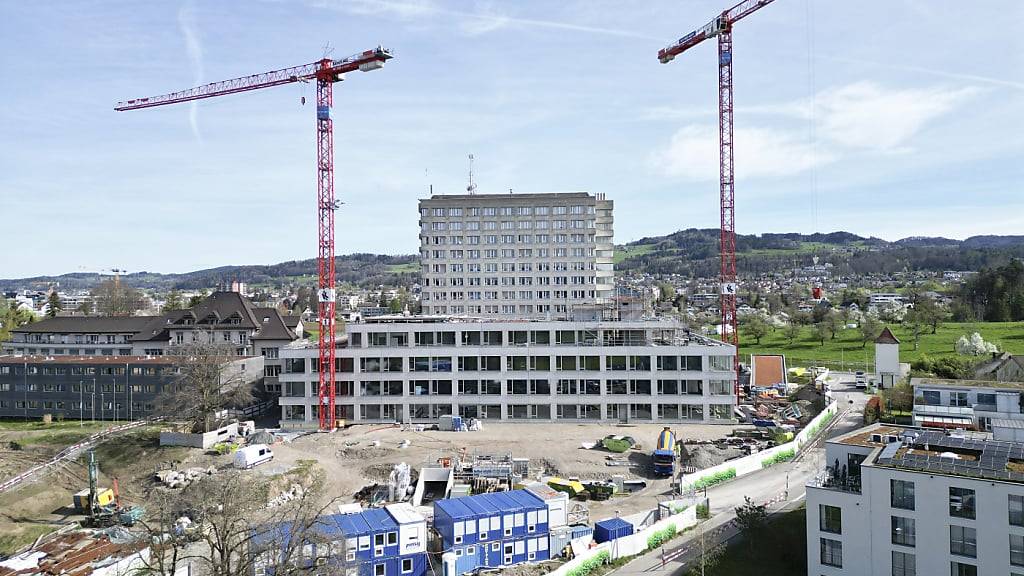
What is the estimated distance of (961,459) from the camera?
29438 mm

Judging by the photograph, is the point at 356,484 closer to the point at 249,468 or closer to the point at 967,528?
the point at 249,468

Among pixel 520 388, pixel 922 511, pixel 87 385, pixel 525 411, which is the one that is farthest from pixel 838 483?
pixel 87 385

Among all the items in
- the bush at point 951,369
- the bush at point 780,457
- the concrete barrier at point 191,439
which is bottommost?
the bush at point 780,457

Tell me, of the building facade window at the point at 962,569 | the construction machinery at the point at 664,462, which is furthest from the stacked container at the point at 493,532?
the building facade window at the point at 962,569

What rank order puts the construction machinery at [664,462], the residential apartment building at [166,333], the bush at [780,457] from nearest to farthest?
1. the construction machinery at [664,462]
2. the bush at [780,457]
3. the residential apartment building at [166,333]

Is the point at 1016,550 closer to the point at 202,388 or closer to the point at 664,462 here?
the point at 664,462

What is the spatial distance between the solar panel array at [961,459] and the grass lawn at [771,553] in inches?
284

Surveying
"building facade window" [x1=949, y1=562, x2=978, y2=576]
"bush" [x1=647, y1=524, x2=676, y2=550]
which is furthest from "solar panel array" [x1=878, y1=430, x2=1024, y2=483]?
"bush" [x1=647, y1=524, x2=676, y2=550]

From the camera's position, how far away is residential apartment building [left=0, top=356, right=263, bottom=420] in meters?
68.6

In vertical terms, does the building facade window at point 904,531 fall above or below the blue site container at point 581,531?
above

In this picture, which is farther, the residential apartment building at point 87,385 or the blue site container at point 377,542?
the residential apartment building at point 87,385

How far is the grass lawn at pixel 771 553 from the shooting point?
110 feet

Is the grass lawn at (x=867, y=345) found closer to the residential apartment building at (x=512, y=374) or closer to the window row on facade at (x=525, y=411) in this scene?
the window row on facade at (x=525, y=411)

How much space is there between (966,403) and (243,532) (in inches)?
1887
